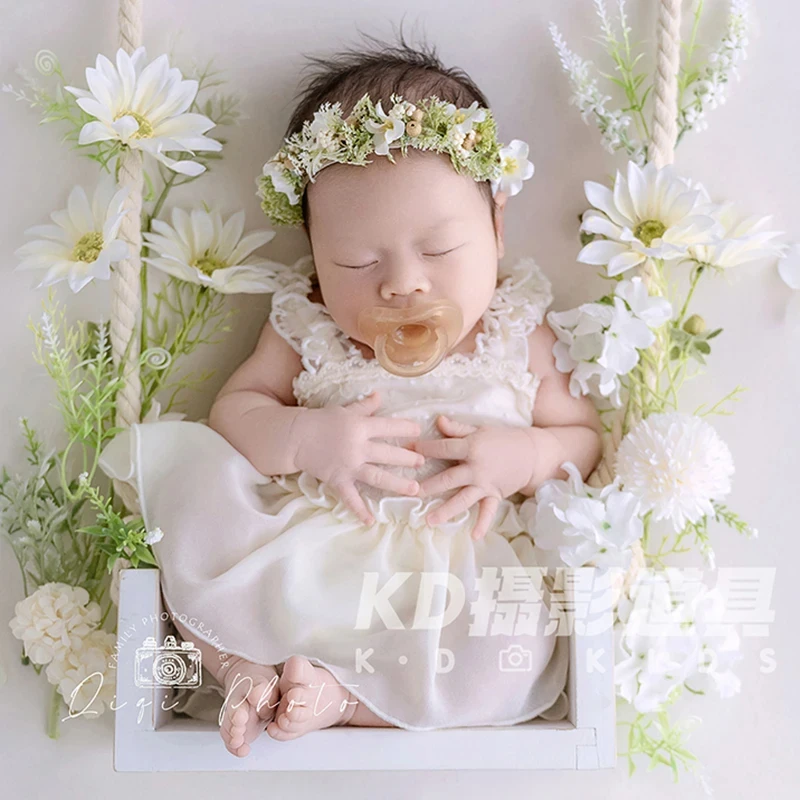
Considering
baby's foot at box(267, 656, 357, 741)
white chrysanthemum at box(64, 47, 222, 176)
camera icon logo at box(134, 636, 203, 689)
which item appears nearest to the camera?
baby's foot at box(267, 656, 357, 741)

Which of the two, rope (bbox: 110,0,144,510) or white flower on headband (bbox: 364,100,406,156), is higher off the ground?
white flower on headband (bbox: 364,100,406,156)

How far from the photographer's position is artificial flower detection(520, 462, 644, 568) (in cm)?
113

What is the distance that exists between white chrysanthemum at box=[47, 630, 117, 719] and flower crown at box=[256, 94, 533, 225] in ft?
2.21

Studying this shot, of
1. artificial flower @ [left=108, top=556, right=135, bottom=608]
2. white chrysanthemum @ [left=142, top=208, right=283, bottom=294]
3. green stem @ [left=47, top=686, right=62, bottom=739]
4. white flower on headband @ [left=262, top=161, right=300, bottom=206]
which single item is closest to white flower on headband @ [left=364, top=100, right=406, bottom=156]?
white flower on headband @ [left=262, top=161, right=300, bottom=206]

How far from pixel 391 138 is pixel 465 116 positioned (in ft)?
0.35

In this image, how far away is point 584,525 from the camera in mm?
1131

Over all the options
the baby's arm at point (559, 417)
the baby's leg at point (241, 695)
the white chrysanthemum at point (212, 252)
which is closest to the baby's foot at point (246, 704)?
the baby's leg at point (241, 695)

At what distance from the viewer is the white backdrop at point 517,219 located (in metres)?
1.30

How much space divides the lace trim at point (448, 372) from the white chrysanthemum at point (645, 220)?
182mm

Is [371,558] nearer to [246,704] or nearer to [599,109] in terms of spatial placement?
[246,704]

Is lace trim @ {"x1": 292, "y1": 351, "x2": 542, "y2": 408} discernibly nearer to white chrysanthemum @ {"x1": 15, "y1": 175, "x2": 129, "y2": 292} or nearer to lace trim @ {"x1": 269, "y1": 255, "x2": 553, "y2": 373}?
lace trim @ {"x1": 269, "y1": 255, "x2": 553, "y2": 373}

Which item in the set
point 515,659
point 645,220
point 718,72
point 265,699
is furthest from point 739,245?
point 265,699

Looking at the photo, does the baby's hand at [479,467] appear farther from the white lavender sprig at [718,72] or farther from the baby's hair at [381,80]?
the white lavender sprig at [718,72]

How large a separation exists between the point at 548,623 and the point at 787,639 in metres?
0.41
